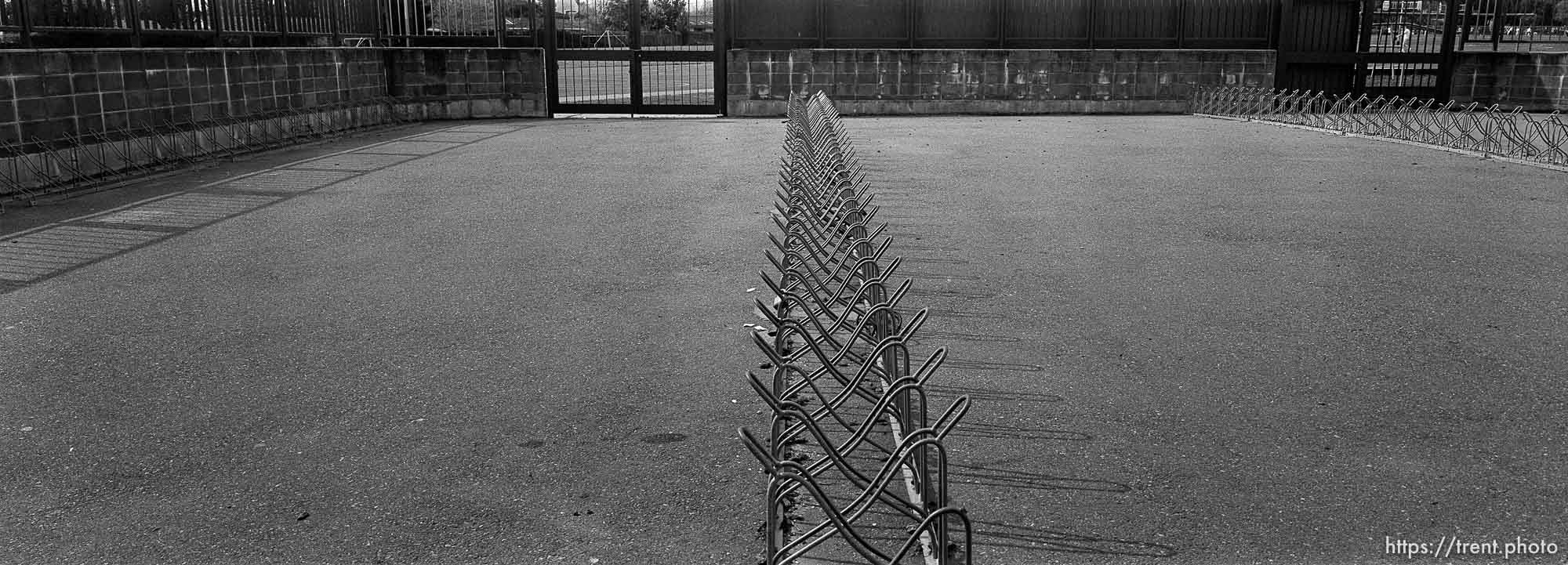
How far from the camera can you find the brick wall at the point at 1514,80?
2478 centimetres

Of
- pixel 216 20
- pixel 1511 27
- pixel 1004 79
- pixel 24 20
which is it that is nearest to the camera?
pixel 24 20

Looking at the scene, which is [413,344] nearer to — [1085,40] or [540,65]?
[540,65]

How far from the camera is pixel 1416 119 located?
20.0 metres

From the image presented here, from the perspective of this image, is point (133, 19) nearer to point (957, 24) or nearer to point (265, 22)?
point (265, 22)

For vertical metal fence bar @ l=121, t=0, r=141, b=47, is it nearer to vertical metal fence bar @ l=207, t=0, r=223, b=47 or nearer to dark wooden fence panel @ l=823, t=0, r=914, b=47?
vertical metal fence bar @ l=207, t=0, r=223, b=47

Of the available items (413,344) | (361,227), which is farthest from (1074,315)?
(361,227)

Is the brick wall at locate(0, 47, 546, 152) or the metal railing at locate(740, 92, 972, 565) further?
the brick wall at locate(0, 47, 546, 152)

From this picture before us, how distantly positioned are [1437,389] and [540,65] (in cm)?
2033

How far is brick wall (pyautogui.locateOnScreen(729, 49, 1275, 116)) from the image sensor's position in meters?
24.7

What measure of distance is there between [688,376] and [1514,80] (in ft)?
83.9

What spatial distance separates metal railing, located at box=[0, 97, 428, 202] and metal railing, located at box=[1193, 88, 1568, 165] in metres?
16.5

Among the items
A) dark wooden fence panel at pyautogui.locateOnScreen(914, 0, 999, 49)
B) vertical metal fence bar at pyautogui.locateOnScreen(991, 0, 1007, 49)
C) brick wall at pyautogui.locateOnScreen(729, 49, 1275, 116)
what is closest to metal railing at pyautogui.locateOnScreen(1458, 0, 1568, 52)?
→ brick wall at pyautogui.locateOnScreen(729, 49, 1275, 116)

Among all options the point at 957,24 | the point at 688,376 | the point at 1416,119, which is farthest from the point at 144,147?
the point at 1416,119

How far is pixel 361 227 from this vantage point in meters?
10.1
